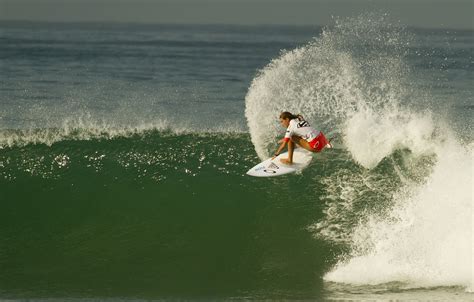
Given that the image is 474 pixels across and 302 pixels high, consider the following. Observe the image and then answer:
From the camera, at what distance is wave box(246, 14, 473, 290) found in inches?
430

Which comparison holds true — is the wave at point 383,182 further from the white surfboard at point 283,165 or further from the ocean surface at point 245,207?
the white surfboard at point 283,165

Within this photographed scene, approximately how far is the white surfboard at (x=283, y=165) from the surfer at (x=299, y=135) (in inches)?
14.2

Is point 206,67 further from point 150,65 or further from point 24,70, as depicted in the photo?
point 24,70

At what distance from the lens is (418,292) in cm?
1031

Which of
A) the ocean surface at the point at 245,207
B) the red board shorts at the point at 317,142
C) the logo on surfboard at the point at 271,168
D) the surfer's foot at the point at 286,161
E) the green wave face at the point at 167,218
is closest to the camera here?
the ocean surface at the point at 245,207

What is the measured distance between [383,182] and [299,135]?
1914mm

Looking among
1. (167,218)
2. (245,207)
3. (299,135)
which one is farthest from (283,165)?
A: (167,218)

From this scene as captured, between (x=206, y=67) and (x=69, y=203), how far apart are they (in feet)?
83.7

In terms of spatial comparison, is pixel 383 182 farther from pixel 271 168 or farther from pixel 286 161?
pixel 271 168

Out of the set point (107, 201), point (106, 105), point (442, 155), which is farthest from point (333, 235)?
point (106, 105)

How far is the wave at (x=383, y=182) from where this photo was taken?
10.9 meters

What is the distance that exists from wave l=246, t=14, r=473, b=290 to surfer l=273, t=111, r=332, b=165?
1023 mm

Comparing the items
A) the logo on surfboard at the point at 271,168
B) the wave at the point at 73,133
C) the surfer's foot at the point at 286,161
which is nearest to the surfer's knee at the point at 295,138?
the surfer's foot at the point at 286,161

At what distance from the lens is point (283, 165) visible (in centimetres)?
1379
